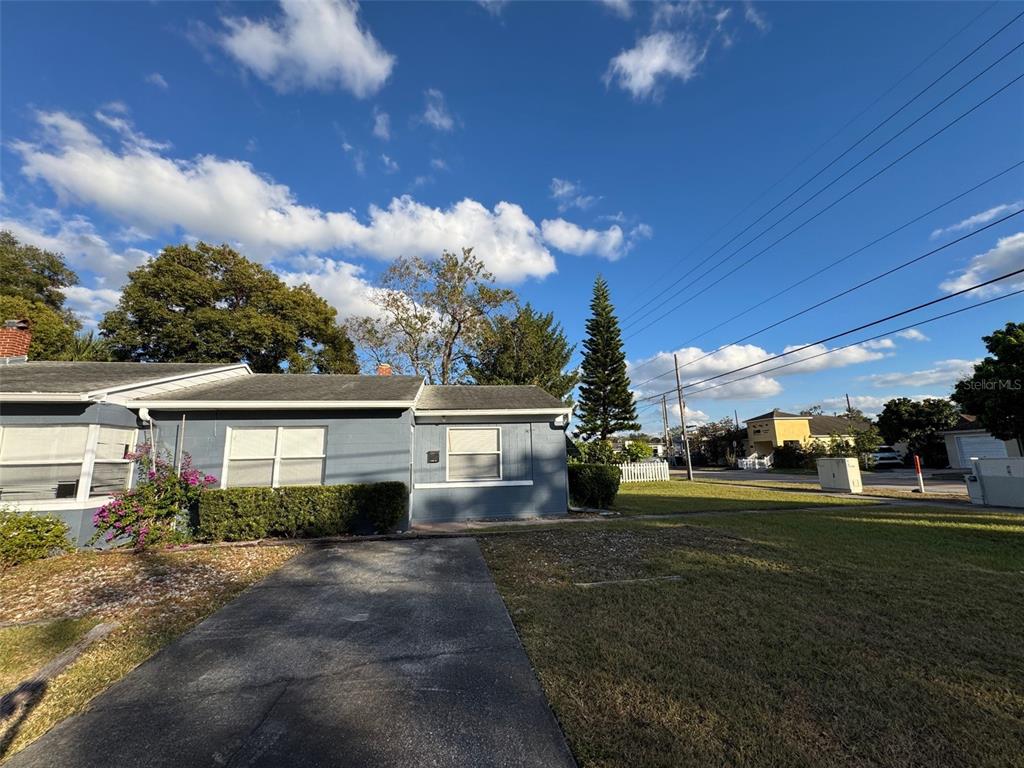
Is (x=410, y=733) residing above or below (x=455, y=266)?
below

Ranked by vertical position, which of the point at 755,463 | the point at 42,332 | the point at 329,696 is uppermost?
the point at 42,332

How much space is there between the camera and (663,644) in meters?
3.56

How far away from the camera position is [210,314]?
2420 cm

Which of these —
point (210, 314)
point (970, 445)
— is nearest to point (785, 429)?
point (970, 445)

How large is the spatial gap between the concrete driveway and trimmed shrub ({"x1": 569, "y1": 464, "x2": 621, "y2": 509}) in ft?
26.4

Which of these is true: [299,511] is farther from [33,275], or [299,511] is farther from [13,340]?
[33,275]

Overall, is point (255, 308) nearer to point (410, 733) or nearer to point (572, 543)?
point (572, 543)

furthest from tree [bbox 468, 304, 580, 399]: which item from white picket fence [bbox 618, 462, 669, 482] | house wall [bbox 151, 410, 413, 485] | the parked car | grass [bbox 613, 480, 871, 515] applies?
the parked car

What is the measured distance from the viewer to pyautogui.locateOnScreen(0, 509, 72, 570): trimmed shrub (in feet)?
20.5

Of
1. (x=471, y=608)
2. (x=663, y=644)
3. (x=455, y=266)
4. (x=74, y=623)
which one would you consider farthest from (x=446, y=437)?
(x=455, y=266)

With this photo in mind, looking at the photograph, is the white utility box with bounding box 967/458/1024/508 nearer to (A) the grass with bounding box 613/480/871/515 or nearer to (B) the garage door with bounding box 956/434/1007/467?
(A) the grass with bounding box 613/480/871/515

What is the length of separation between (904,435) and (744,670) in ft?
139

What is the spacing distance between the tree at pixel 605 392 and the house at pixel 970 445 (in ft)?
68.6

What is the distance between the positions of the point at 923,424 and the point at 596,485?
117 ft
